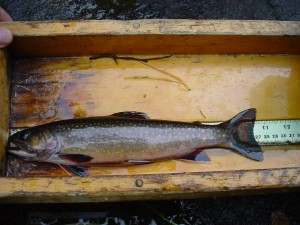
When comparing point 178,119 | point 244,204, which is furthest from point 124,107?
point 244,204

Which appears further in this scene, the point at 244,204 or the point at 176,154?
the point at 244,204

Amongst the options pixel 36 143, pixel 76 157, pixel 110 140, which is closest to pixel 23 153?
pixel 36 143

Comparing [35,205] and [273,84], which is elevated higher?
[273,84]

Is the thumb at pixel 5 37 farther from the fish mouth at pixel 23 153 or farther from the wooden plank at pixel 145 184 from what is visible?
the wooden plank at pixel 145 184

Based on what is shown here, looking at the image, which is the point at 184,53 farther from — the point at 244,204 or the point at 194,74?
the point at 244,204

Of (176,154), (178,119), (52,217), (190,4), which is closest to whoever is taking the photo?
(176,154)

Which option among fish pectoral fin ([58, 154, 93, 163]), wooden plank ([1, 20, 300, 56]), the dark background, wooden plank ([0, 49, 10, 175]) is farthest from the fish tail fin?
wooden plank ([0, 49, 10, 175])

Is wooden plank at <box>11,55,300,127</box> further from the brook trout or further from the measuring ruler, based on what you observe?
the brook trout
